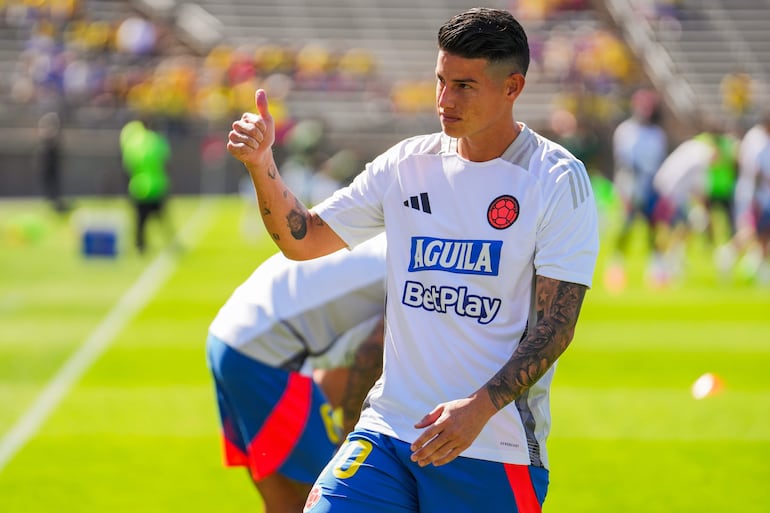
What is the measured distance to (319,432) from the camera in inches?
209

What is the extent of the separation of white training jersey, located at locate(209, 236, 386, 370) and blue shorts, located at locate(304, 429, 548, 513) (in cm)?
131

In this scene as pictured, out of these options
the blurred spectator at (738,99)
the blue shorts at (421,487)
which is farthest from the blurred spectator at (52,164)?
the blue shorts at (421,487)

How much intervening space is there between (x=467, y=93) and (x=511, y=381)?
877 millimetres

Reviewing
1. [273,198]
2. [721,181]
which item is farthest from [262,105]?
[721,181]

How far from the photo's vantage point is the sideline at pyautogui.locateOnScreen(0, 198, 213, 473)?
29.5 ft

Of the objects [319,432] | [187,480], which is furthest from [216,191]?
[319,432]

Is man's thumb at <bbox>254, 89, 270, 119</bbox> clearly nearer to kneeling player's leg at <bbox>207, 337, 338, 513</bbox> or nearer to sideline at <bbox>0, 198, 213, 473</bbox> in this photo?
kneeling player's leg at <bbox>207, 337, 338, 513</bbox>

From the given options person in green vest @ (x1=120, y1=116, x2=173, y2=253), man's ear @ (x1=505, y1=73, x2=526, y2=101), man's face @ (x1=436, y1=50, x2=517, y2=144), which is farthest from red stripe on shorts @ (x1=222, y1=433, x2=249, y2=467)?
person in green vest @ (x1=120, y1=116, x2=173, y2=253)

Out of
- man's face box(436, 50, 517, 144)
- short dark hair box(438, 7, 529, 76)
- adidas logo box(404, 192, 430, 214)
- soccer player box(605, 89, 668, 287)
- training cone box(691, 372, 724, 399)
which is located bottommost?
training cone box(691, 372, 724, 399)

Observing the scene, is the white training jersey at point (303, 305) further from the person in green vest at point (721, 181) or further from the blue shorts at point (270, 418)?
the person in green vest at point (721, 181)

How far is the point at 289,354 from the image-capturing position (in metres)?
5.29

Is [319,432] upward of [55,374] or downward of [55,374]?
upward

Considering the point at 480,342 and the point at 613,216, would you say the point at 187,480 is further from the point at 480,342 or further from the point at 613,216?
the point at 613,216

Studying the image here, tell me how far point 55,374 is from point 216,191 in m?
22.3
